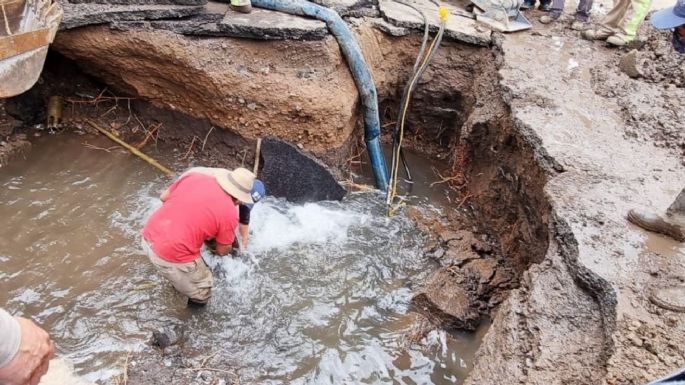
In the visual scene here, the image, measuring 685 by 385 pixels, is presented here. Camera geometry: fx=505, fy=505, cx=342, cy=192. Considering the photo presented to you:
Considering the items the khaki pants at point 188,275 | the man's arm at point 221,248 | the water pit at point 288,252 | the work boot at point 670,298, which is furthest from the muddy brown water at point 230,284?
the work boot at point 670,298

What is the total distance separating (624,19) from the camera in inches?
280

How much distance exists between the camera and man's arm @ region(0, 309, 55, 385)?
1722 mm

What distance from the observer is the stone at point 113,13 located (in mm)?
4895

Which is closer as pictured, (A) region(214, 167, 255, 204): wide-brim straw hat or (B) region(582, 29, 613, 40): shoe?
(A) region(214, 167, 255, 204): wide-brim straw hat

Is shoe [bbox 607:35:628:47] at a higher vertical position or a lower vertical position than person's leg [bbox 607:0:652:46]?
lower

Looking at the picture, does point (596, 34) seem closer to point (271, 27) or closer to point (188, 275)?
point (271, 27)

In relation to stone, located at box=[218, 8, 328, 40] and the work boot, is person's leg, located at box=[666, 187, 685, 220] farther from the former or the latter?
stone, located at box=[218, 8, 328, 40]

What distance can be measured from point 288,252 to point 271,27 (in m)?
2.29

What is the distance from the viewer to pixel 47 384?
328 centimetres

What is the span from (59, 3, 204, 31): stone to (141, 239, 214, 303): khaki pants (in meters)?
2.55

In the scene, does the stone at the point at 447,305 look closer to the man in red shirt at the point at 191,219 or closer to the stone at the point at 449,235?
the stone at the point at 449,235

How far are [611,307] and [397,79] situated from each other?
4109mm

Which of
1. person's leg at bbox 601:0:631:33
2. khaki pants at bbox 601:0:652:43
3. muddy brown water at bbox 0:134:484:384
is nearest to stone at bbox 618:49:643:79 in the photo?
khaki pants at bbox 601:0:652:43

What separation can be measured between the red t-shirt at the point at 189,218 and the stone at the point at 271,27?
84.7 inches
